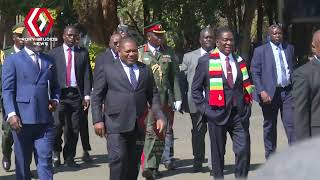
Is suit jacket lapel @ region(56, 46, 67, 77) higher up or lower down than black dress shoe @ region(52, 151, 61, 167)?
higher up

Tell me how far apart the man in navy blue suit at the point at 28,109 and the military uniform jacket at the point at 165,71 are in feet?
5.84

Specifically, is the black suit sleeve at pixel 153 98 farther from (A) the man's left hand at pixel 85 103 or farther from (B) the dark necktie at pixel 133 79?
(A) the man's left hand at pixel 85 103

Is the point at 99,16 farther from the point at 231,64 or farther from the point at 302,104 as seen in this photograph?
the point at 302,104

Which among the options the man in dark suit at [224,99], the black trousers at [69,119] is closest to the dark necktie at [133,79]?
the man in dark suit at [224,99]

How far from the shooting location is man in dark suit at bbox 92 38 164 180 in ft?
24.6

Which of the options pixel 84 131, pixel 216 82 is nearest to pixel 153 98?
pixel 216 82

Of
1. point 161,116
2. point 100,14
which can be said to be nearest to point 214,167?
point 161,116

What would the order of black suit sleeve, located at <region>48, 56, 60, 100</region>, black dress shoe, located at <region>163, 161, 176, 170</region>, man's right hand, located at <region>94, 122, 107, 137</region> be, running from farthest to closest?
black dress shoe, located at <region>163, 161, 176, 170</region>
black suit sleeve, located at <region>48, 56, 60, 100</region>
man's right hand, located at <region>94, 122, 107, 137</region>

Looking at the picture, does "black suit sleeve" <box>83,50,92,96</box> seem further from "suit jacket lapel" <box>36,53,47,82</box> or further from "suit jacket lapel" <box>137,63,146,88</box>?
"suit jacket lapel" <box>137,63,146,88</box>

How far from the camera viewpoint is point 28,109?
817 cm

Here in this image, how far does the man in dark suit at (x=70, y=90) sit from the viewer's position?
10.7m

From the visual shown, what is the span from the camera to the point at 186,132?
48.3 ft

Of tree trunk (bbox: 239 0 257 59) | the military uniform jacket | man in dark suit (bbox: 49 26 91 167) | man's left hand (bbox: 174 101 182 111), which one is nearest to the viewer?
the military uniform jacket

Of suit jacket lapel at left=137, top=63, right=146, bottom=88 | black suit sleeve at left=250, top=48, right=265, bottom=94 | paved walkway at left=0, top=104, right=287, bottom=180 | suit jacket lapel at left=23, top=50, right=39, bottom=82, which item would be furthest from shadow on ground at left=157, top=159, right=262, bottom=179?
suit jacket lapel at left=137, top=63, right=146, bottom=88
